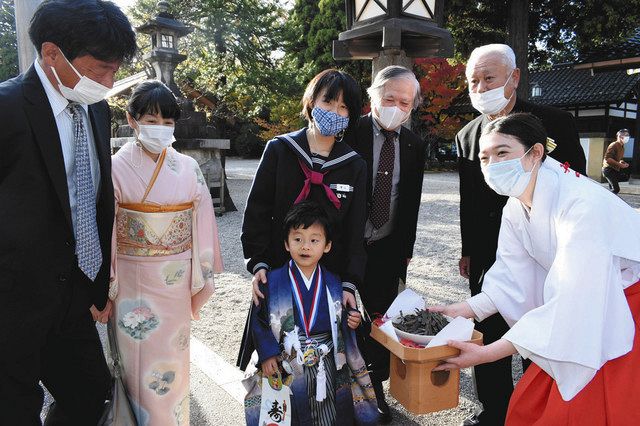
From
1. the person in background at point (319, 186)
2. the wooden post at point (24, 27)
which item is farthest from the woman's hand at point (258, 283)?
the wooden post at point (24, 27)

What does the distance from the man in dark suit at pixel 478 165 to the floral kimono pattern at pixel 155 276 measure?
1.77 metres

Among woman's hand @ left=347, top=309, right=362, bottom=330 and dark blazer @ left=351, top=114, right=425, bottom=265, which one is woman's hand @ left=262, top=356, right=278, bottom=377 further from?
dark blazer @ left=351, top=114, right=425, bottom=265

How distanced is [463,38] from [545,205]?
12.5 metres

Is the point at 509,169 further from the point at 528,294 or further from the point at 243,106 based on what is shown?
the point at 243,106

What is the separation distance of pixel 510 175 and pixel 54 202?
77.6 inches

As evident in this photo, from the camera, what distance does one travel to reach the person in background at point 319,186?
2473 mm

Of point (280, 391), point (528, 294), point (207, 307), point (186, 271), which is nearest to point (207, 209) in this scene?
point (186, 271)

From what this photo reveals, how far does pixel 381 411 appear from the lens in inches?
117

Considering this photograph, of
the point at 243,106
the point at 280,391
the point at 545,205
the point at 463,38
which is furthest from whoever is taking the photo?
the point at 243,106

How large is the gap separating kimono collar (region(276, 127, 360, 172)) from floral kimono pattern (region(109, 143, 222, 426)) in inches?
23.3

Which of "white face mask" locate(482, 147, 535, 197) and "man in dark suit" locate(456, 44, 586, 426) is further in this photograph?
"man in dark suit" locate(456, 44, 586, 426)

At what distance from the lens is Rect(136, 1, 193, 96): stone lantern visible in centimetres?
1077

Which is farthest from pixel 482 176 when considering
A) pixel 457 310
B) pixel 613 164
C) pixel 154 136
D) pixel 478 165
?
pixel 613 164

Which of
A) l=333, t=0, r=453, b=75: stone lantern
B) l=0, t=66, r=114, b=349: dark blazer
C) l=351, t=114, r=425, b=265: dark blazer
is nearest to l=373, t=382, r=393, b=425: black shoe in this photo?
l=351, t=114, r=425, b=265: dark blazer
